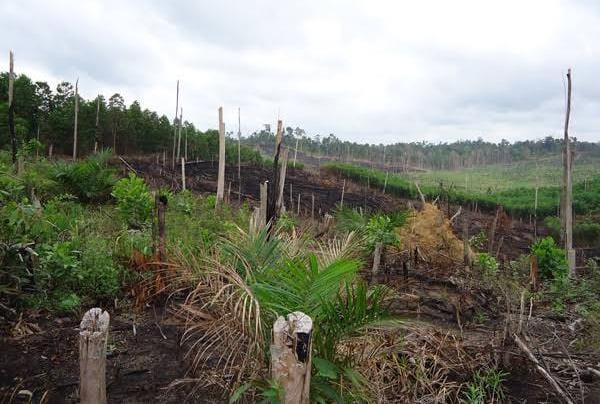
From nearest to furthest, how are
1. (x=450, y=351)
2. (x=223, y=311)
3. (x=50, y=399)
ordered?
(x=223, y=311)
(x=50, y=399)
(x=450, y=351)

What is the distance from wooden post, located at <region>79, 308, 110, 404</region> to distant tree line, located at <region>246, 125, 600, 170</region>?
54.0 meters

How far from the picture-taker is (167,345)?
439 cm

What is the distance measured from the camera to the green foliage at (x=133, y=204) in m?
7.89

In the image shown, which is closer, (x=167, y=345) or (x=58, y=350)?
(x=58, y=350)

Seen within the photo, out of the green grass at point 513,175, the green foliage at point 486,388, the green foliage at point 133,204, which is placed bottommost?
the green foliage at point 486,388

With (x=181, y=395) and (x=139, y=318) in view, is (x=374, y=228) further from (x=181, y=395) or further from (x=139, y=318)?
(x=181, y=395)

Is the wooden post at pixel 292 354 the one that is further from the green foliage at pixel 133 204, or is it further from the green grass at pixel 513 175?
the green grass at pixel 513 175

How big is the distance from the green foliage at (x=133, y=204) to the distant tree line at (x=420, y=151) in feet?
160

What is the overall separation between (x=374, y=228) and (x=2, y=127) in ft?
58.6

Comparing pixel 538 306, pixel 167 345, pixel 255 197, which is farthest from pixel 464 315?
pixel 255 197

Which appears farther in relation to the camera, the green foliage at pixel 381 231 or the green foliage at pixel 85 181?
the green foliage at pixel 85 181

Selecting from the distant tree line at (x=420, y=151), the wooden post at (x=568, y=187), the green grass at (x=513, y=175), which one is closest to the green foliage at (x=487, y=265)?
the wooden post at (x=568, y=187)

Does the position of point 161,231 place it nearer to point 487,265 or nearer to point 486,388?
point 486,388

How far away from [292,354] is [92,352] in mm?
1135
